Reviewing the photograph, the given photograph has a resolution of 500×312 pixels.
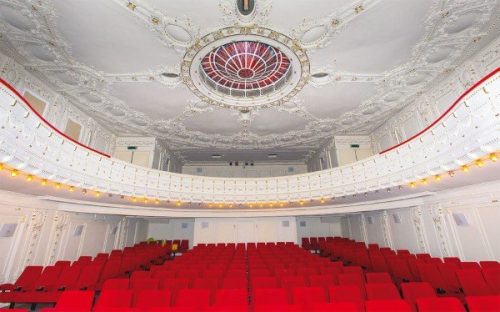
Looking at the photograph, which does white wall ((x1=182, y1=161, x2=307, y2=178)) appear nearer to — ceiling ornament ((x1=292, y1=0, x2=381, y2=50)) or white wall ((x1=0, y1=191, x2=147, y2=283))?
white wall ((x1=0, y1=191, x2=147, y2=283))

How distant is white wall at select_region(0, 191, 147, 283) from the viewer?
7.68 metres

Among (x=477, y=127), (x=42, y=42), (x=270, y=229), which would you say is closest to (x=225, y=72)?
(x=42, y=42)

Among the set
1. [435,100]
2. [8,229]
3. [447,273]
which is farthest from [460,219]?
[8,229]

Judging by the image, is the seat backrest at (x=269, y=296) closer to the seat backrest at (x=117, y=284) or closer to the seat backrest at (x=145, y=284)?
the seat backrest at (x=145, y=284)

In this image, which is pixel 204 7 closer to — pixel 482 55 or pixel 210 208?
pixel 482 55

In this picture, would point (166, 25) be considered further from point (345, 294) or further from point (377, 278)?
point (377, 278)

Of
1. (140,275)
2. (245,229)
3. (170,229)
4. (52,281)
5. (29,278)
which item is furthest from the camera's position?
(170,229)

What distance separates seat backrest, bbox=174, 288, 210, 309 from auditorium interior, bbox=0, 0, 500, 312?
0.12 feet

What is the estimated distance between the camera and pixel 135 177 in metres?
10.5

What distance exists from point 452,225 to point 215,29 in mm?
11371

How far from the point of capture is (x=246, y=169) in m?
20.9

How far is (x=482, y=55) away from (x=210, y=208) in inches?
573

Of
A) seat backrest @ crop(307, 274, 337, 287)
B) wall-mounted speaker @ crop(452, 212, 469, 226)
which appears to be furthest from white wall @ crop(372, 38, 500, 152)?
seat backrest @ crop(307, 274, 337, 287)

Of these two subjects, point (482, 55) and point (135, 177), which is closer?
point (482, 55)
